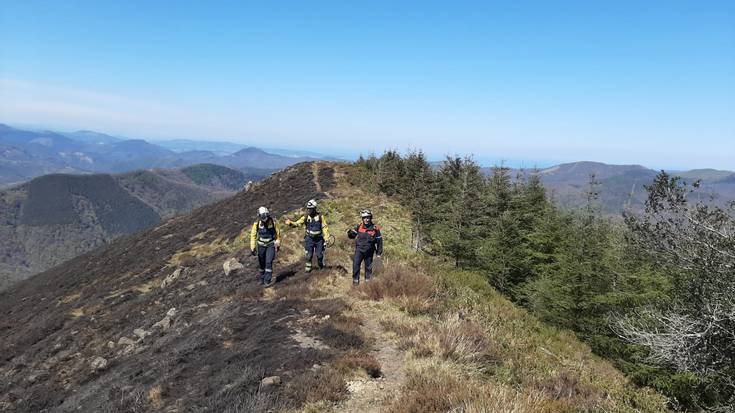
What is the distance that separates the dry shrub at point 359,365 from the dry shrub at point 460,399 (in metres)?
0.84

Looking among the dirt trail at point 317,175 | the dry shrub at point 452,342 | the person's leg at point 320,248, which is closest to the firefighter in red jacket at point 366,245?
the person's leg at point 320,248

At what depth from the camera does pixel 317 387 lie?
6.18 m

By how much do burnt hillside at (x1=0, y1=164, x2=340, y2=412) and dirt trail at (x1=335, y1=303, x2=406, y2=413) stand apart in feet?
2.57

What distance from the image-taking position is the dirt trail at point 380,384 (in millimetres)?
5801

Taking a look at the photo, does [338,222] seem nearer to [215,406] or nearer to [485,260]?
[485,260]

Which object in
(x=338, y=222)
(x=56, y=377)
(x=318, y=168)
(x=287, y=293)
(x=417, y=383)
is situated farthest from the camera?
(x=318, y=168)

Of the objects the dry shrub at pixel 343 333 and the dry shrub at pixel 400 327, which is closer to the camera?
the dry shrub at pixel 343 333

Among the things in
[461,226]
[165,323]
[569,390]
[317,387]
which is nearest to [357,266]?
[317,387]

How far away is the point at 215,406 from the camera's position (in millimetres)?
6102

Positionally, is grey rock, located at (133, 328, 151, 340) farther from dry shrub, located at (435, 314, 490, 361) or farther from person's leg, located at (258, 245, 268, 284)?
dry shrub, located at (435, 314, 490, 361)

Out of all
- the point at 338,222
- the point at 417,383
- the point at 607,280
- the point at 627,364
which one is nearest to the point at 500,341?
the point at 417,383

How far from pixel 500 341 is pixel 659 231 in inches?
208

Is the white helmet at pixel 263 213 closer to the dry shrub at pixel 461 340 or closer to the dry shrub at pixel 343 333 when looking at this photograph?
the dry shrub at pixel 343 333

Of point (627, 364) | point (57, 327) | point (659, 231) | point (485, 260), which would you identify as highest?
point (659, 231)
